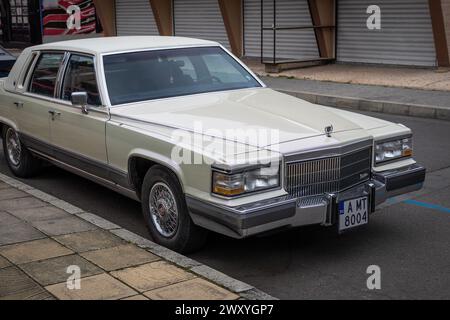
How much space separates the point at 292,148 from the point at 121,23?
21.3 meters

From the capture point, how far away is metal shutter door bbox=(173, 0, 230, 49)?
20.6 meters

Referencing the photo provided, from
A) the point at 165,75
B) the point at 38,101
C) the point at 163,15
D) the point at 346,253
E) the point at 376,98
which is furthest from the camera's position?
the point at 163,15

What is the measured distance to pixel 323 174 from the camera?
4.76 meters

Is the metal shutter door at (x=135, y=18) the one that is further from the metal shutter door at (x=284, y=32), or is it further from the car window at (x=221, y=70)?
the car window at (x=221, y=70)

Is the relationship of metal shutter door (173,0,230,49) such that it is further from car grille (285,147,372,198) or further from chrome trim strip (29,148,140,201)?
car grille (285,147,372,198)

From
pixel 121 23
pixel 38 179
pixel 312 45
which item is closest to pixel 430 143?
pixel 38 179

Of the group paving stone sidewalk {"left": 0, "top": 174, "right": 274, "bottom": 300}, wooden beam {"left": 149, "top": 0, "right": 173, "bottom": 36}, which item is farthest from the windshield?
wooden beam {"left": 149, "top": 0, "right": 173, "bottom": 36}

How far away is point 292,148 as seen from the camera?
15.1 ft

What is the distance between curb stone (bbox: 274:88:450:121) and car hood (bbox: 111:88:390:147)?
19.2ft

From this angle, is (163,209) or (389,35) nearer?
(163,209)

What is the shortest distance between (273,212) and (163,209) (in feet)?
3.54

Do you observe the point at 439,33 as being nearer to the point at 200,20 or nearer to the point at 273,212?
the point at 200,20

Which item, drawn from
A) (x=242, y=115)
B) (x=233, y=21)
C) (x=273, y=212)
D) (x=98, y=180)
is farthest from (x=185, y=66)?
(x=233, y=21)

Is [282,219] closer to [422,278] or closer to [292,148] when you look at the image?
[292,148]
